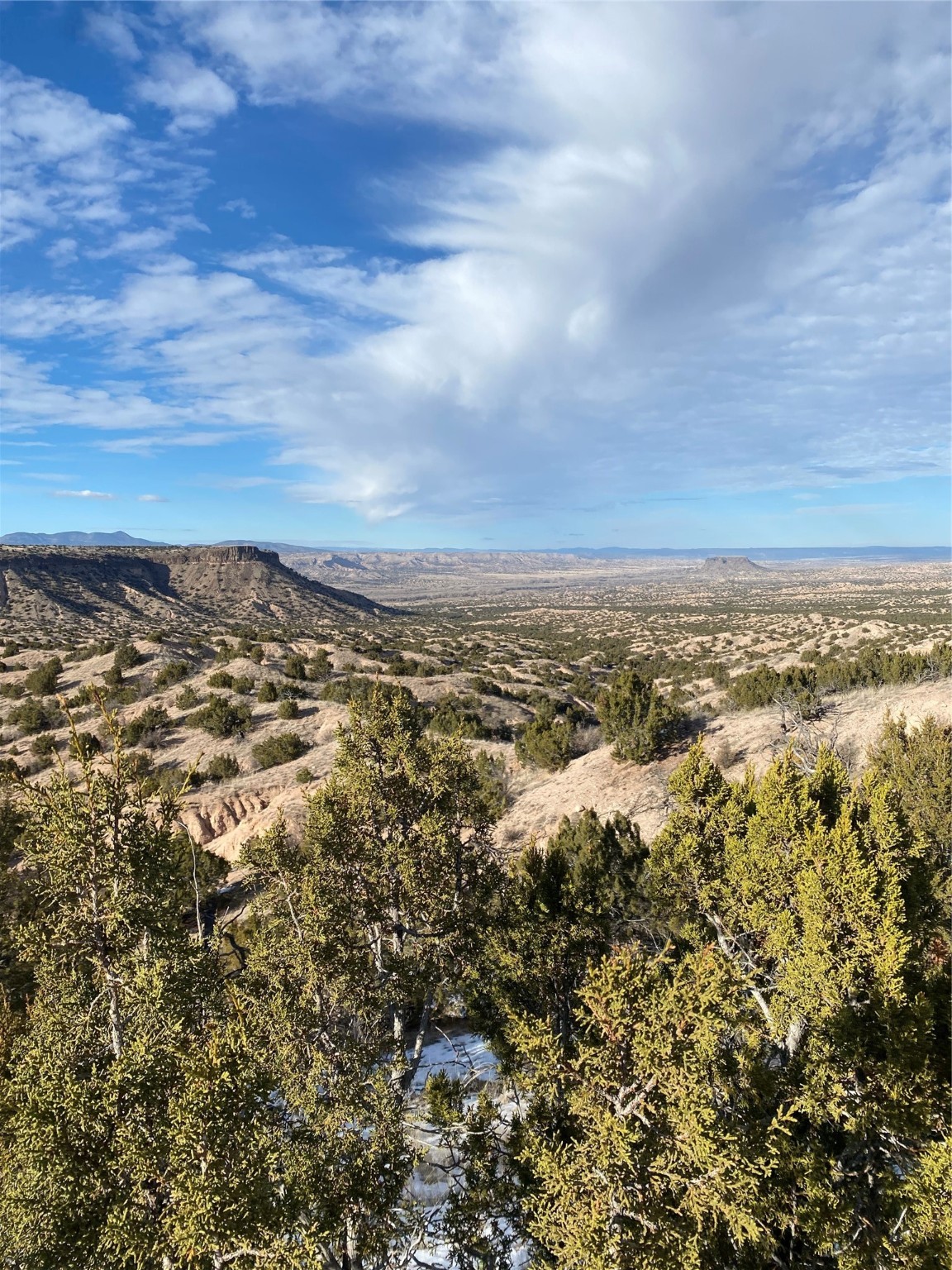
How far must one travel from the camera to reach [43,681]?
32.4m

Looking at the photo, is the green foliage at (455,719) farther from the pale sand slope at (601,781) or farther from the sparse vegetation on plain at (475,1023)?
the sparse vegetation on plain at (475,1023)

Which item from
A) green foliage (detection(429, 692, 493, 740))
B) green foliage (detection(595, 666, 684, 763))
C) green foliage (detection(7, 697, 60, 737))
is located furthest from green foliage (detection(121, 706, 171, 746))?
green foliage (detection(595, 666, 684, 763))

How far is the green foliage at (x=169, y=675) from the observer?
109 feet

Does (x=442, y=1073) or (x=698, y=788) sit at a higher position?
(x=698, y=788)

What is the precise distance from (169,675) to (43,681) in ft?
21.6

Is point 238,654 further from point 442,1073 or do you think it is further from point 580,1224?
point 580,1224

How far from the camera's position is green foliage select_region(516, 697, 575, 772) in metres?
24.5

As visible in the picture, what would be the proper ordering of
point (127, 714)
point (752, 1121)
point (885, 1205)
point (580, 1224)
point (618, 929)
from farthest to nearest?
point (127, 714)
point (618, 929)
point (885, 1205)
point (752, 1121)
point (580, 1224)

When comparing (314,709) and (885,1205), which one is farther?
(314,709)

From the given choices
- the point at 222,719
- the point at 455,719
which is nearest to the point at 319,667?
the point at 222,719

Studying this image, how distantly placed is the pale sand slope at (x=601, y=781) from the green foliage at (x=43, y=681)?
15456mm

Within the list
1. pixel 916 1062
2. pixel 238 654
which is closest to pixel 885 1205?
pixel 916 1062

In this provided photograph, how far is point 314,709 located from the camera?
30281 millimetres

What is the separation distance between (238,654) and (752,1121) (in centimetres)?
3835
